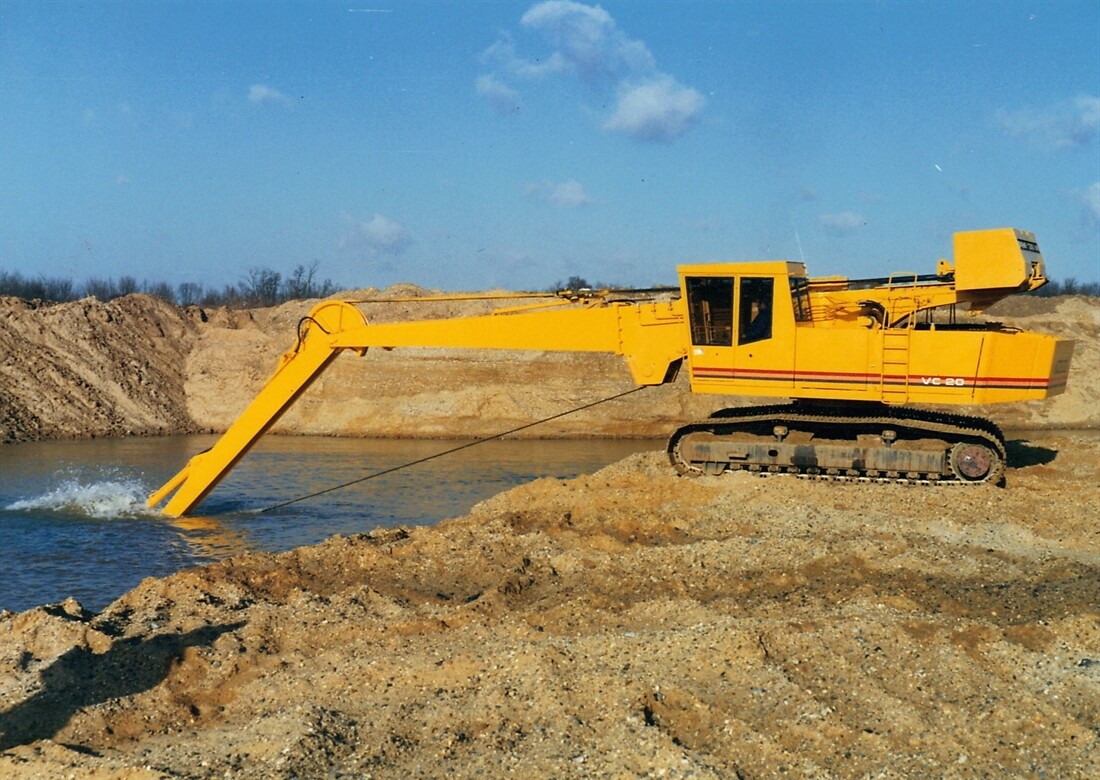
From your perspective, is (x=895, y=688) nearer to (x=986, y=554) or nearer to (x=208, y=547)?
(x=986, y=554)

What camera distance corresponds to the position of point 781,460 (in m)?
13.8

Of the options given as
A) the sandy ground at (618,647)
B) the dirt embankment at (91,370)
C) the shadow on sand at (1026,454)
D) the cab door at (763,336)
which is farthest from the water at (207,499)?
the shadow on sand at (1026,454)

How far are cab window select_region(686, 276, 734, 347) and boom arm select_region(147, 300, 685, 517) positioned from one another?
43cm

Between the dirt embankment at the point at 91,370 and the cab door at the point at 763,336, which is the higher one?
the cab door at the point at 763,336

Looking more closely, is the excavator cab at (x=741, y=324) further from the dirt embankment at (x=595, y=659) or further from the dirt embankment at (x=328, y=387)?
the dirt embankment at (x=328, y=387)

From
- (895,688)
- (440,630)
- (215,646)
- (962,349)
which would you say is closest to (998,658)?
(895,688)

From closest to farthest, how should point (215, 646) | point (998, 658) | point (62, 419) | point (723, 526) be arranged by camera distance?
point (998, 658) < point (215, 646) < point (723, 526) < point (62, 419)

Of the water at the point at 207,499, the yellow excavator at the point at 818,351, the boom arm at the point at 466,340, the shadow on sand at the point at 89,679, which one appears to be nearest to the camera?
the shadow on sand at the point at 89,679

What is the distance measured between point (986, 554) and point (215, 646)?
6.94 meters

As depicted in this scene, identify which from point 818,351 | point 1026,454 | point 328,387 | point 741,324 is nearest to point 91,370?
point 328,387

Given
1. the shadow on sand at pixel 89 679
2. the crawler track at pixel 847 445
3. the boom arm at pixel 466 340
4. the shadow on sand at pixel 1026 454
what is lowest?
the shadow on sand at pixel 1026 454

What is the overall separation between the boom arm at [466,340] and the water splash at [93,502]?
1333 millimetres

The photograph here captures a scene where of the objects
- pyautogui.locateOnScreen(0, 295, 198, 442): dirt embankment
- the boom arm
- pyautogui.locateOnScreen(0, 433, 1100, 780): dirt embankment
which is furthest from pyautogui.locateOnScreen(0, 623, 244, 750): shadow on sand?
pyautogui.locateOnScreen(0, 295, 198, 442): dirt embankment

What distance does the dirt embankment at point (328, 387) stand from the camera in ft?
95.1
